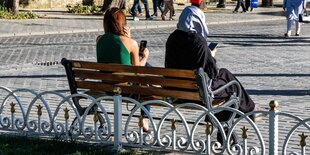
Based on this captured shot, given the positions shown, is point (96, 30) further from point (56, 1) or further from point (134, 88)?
point (134, 88)

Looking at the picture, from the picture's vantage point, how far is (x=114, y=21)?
8180mm

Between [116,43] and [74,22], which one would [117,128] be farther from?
[74,22]

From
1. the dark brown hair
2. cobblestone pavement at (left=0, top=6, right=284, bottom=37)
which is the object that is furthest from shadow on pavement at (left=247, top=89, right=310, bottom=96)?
cobblestone pavement at (left=0, top=6, right=284, bottom=37)

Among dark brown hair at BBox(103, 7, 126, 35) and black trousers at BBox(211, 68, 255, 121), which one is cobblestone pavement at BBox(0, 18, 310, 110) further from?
dark brown hair at BBox(103, 7, 126, 35)

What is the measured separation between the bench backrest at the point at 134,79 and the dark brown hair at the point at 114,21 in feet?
1.67

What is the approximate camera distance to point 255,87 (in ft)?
40.3

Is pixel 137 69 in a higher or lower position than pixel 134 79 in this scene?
higher

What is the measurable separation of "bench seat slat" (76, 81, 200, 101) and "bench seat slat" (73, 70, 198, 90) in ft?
0.19

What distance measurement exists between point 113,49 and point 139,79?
69cm

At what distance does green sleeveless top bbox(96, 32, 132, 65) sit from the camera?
8.21m

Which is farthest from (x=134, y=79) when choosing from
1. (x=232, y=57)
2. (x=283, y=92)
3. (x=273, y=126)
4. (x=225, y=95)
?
(x=232, y=57)

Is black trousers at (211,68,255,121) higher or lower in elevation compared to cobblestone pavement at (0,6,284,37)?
higher

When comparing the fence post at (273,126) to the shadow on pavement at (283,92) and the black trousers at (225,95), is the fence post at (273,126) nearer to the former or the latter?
the black trousers at (225,95)

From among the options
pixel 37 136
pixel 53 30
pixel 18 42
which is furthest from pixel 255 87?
pixel 53 30
